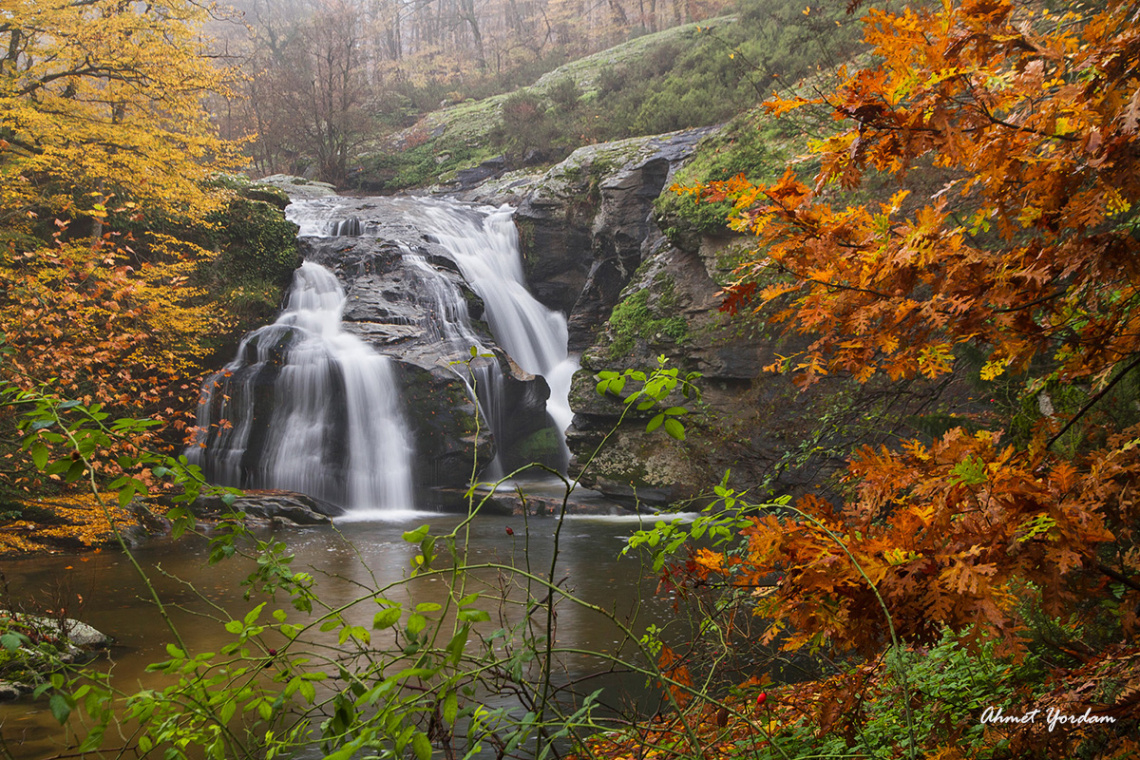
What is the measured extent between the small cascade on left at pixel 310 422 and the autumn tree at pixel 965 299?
1152 centimetres

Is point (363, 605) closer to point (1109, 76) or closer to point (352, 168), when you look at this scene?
point (1109, 76)

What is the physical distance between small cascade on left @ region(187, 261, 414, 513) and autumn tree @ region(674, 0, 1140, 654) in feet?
37.8

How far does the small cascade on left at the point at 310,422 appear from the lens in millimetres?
12094

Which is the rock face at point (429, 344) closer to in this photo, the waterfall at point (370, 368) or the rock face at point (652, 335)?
A: the waterfall at point (370, 368)

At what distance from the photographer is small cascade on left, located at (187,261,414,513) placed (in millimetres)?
12094

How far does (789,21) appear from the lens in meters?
15.2

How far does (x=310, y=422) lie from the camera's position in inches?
496

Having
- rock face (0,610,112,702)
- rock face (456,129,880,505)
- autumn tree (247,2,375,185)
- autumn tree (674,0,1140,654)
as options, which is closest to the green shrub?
rock face (456,129,880,505)

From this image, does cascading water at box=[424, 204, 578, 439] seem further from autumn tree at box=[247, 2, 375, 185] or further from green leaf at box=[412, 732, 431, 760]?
green leaf at box=[412, 732, 431, 760]

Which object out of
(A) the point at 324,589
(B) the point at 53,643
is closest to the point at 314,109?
(A) the point at 324,589

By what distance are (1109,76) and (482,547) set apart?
8.12 m

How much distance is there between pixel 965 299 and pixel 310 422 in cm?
1252

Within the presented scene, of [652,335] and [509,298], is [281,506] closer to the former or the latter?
[652,335]

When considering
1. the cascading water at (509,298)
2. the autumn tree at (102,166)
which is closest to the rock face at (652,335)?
the cascading water at (509,298)
